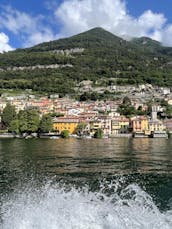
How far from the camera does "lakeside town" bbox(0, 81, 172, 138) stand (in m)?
106

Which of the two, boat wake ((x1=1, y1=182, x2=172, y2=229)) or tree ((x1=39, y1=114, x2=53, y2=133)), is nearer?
boat wake ((x1=1, y1=182, x2=172, y2=229))

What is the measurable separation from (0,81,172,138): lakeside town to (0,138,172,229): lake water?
62.5m

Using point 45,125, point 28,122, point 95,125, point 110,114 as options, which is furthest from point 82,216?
point 110,114

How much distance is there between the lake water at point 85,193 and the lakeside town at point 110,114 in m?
62.5

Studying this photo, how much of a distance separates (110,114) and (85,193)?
11092 centimetres

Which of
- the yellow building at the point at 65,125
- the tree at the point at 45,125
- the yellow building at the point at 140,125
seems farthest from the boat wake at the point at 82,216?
the yellow building at the point at 140,125

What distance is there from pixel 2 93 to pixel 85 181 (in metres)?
145

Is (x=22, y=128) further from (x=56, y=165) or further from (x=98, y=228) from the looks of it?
(x=98, y=228)

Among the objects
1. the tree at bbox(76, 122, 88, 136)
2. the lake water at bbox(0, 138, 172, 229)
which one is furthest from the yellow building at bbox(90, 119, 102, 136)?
the lake water at bbox(0, 138, 172, 229)

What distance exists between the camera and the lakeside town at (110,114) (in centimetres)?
10588

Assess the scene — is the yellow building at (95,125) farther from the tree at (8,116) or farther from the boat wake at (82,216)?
the boat wake at (82,216)

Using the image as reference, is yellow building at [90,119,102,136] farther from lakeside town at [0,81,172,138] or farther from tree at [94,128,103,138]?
tree at [94,128,103,138]

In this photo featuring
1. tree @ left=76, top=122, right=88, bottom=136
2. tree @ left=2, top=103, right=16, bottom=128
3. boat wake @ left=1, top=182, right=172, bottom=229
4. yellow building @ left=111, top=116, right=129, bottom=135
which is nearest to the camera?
boat wake @ left=1, top=182, right=172, bottom=229

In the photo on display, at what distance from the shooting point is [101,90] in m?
172
